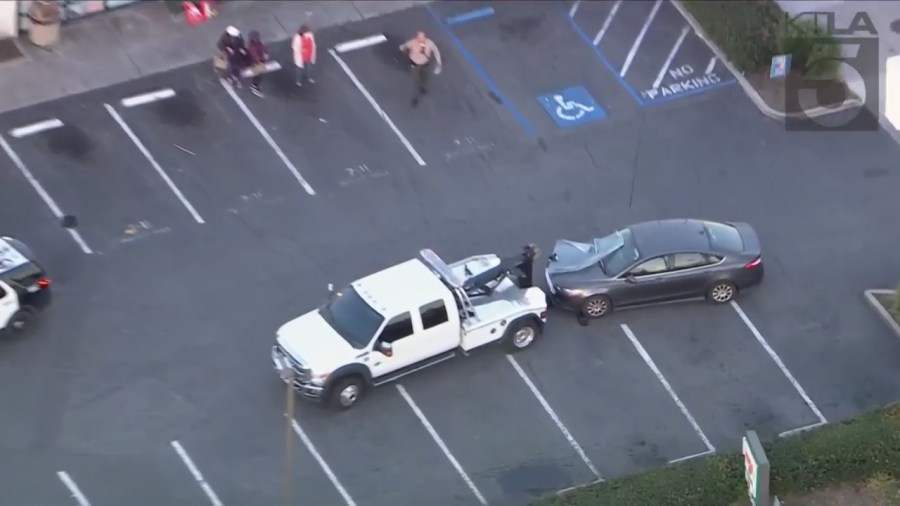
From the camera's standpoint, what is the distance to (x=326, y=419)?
1025 inches

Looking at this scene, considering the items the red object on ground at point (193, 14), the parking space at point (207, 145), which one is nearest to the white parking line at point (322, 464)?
the parking space at point (207, 145)

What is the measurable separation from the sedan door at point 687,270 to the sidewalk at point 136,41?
32.6 feet

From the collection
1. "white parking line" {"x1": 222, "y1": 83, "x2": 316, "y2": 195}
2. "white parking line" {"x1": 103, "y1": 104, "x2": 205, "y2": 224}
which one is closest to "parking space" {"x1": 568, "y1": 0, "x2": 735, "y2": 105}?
"white parking line" {"x1": 222, "y1": 83, "x2": 316, "y2": 195}

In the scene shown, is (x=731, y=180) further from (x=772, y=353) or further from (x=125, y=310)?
(x=125, y=310)

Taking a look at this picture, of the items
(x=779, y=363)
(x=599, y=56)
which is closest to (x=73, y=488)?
(x=779, y=363)

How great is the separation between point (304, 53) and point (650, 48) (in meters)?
7.30

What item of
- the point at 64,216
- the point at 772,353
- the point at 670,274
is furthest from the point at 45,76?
the point at 772,353

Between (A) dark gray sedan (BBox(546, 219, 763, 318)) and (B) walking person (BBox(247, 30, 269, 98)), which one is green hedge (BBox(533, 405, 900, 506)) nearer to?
(A) dark gray sedan (BBox(546, 219, 763, 318))

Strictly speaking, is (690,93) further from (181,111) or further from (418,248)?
(181,111)

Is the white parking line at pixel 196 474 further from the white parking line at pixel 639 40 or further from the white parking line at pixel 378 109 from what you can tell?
the white parking line at pixel 639 40

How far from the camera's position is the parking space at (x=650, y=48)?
3294 centimetres

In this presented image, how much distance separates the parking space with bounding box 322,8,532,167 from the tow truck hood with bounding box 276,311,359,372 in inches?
226

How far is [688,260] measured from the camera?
27.6 metres

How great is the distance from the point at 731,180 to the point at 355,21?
28.5ft
